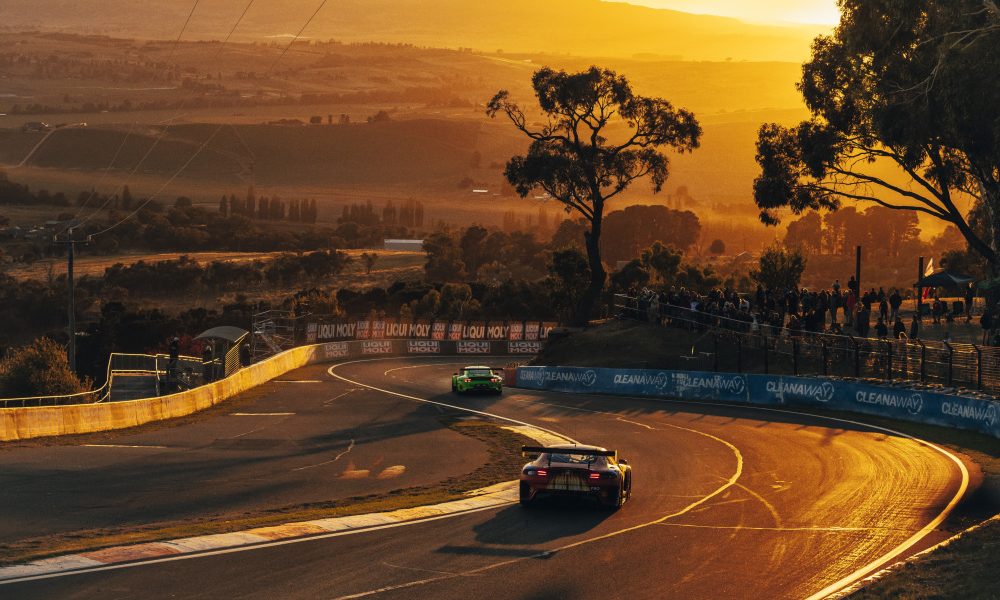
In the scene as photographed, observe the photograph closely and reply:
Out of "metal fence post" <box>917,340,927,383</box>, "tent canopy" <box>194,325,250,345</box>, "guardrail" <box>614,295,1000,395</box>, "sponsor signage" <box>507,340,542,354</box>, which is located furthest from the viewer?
"sponsor signage" <box>507,340,542,354</box>

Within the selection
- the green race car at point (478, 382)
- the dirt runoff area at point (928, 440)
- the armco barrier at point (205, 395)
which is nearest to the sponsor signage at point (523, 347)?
the armco barrier at point (205, 395)

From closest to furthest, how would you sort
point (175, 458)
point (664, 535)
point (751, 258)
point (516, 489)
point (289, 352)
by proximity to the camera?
point (664, 535)
point (516, 489)
point (175, 458)
point (289, 352)
point (751, 258)

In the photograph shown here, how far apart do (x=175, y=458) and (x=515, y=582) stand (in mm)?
17093

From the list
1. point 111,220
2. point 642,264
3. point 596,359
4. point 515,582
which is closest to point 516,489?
point 515,582

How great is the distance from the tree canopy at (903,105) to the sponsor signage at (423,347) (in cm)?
3414

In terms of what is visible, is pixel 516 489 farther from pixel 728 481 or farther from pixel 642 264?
pixel 642 264

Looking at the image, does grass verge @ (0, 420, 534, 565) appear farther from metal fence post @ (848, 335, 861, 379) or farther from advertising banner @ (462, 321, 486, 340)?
advertising banner @ (462, 321, 486, 340)

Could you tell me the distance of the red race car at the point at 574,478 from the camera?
21.8m

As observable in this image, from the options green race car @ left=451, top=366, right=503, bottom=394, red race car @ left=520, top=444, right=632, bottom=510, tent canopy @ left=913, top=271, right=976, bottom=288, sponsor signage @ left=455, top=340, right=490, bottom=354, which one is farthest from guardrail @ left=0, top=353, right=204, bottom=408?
tent canopy @ left=913, top=271, right=976, bottom=288

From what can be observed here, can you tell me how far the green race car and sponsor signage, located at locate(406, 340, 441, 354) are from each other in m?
33.4

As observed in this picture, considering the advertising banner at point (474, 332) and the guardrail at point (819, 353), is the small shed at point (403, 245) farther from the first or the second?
the guardrail at point (819, 353)

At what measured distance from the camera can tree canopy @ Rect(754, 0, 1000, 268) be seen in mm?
36750

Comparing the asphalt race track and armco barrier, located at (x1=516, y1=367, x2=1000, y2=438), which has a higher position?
the asphalt race track

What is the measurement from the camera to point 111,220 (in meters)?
188
